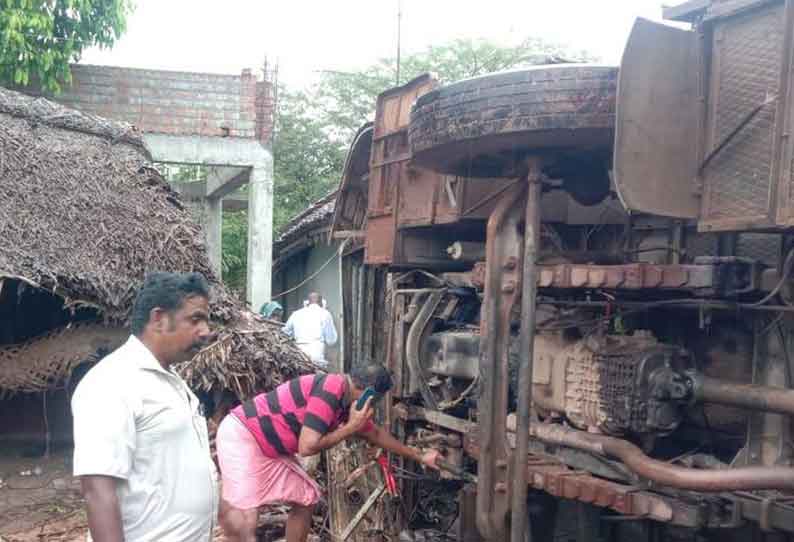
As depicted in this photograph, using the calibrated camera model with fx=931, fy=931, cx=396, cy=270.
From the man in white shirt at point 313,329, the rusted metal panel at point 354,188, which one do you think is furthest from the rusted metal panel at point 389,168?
the man in white shirt at point 313,329

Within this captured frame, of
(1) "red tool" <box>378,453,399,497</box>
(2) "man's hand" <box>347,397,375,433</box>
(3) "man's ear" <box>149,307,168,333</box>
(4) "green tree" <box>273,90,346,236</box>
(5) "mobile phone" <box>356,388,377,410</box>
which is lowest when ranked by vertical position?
(1) "red tool" <box>378,453,399,497</box>

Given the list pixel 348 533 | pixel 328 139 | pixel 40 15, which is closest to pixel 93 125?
pixel 40 15

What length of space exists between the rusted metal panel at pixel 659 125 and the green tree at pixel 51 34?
9.92m

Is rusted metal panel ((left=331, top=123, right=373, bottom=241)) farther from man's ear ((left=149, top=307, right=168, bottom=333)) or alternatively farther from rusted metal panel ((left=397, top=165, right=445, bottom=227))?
man's ear ((left=149, top=307, right=168, bottom=333))

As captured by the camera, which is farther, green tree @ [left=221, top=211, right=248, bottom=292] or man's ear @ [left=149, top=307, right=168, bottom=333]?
green tree @ [left=221, top=211, right=248, bottom=292]

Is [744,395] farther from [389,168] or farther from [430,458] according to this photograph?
[389,168]

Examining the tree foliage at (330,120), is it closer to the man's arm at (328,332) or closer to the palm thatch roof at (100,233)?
the man's arm at (328,332)

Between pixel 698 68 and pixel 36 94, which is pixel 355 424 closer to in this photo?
pixel 698 68

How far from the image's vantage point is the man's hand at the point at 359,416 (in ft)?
16.7

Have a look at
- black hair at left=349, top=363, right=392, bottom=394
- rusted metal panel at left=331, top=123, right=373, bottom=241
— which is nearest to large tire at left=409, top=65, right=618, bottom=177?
black hair at left=349, top=363, right=392, bottom=394

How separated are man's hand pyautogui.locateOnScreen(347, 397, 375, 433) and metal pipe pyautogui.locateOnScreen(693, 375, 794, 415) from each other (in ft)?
5.98

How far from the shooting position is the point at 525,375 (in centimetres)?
418

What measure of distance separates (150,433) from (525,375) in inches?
75.0

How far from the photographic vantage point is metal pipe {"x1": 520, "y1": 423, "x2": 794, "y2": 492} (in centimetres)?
350
